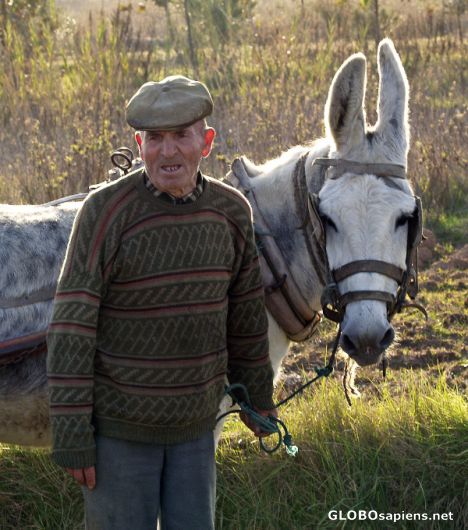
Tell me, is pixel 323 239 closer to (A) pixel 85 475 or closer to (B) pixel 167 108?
(B) pixel 167 108

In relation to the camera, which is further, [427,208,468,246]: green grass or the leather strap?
[427,208,468,246]: green grass

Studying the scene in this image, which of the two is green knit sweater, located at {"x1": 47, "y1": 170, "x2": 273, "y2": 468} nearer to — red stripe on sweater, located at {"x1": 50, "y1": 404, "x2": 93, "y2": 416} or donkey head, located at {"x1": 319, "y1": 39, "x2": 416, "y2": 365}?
red stripe on sweater, located at {"x1": 50, "y1": 404, "x2": 93, "y2": 416}

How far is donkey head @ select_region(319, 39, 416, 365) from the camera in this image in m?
2.83

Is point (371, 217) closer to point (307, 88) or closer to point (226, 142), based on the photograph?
point (226, 142)

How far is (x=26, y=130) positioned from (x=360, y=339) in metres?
6.07

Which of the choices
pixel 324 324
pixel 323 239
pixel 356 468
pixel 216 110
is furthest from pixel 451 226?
pixel 323 239

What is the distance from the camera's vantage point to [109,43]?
29.8 feet

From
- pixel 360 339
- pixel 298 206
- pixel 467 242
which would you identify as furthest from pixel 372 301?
pixel 467 242

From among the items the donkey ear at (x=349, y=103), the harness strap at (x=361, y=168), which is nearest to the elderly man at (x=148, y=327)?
the harness strap at (x=361, y=168)

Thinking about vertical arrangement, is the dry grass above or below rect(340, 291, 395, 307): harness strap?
below

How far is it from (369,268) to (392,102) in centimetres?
68

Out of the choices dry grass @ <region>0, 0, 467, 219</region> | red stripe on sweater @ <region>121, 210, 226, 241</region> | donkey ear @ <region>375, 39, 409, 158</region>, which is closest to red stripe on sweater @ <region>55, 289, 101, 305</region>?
red stripe on sweater @ <region>121, 210, 226, 241</region>

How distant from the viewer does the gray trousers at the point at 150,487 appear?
244cm

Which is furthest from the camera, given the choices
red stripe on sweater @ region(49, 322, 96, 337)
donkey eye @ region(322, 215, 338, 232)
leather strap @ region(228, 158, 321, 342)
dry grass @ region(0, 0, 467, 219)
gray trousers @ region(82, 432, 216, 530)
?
dry grass @ region(0, 0, 467, 219)
